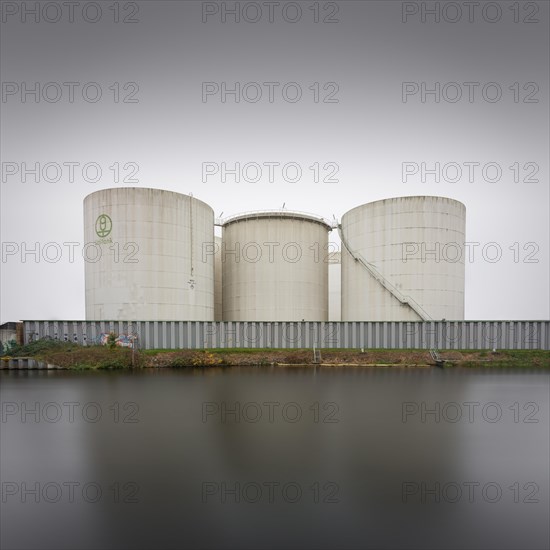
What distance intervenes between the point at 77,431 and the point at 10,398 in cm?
518

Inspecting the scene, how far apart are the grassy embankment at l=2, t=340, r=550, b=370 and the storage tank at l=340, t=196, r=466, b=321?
4.14 meters

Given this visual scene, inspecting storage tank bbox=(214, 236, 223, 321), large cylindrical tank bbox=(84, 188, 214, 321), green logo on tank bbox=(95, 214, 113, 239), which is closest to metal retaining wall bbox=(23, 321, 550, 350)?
large cylindrical tank bbox=(84, 188, 214, 321)

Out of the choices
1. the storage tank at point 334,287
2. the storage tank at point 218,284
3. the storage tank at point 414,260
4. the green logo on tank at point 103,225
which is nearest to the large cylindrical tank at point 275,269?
the storage tank at point 218,284

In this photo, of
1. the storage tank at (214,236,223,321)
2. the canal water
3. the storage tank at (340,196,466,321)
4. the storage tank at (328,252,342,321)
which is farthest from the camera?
the storage tank at (328,252,342,321)

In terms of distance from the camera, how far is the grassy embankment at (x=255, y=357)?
664 inches

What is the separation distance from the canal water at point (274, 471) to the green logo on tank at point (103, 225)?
1419 cm

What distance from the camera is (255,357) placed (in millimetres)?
18031

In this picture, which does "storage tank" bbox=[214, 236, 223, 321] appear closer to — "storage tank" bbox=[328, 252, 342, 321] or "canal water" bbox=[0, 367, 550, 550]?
"storage tank" bbox=[328, 252, 342, 321]

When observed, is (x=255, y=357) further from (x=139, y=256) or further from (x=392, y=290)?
(x=392, y=290)

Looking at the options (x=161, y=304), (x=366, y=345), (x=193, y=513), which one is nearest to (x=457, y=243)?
(x=366, y=345)

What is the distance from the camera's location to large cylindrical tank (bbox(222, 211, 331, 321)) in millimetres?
25422

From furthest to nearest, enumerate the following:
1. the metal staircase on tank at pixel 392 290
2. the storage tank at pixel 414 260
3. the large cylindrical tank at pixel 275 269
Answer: the large cylindrical tank at pixel 275 269 < the storage tank at pixel 414 260 < the metal staircase on tank at pixel 392 290

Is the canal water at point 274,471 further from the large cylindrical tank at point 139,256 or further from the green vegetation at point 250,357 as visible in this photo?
the large cylindrical tank at point 139,256

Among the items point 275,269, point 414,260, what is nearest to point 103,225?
point 275,269
